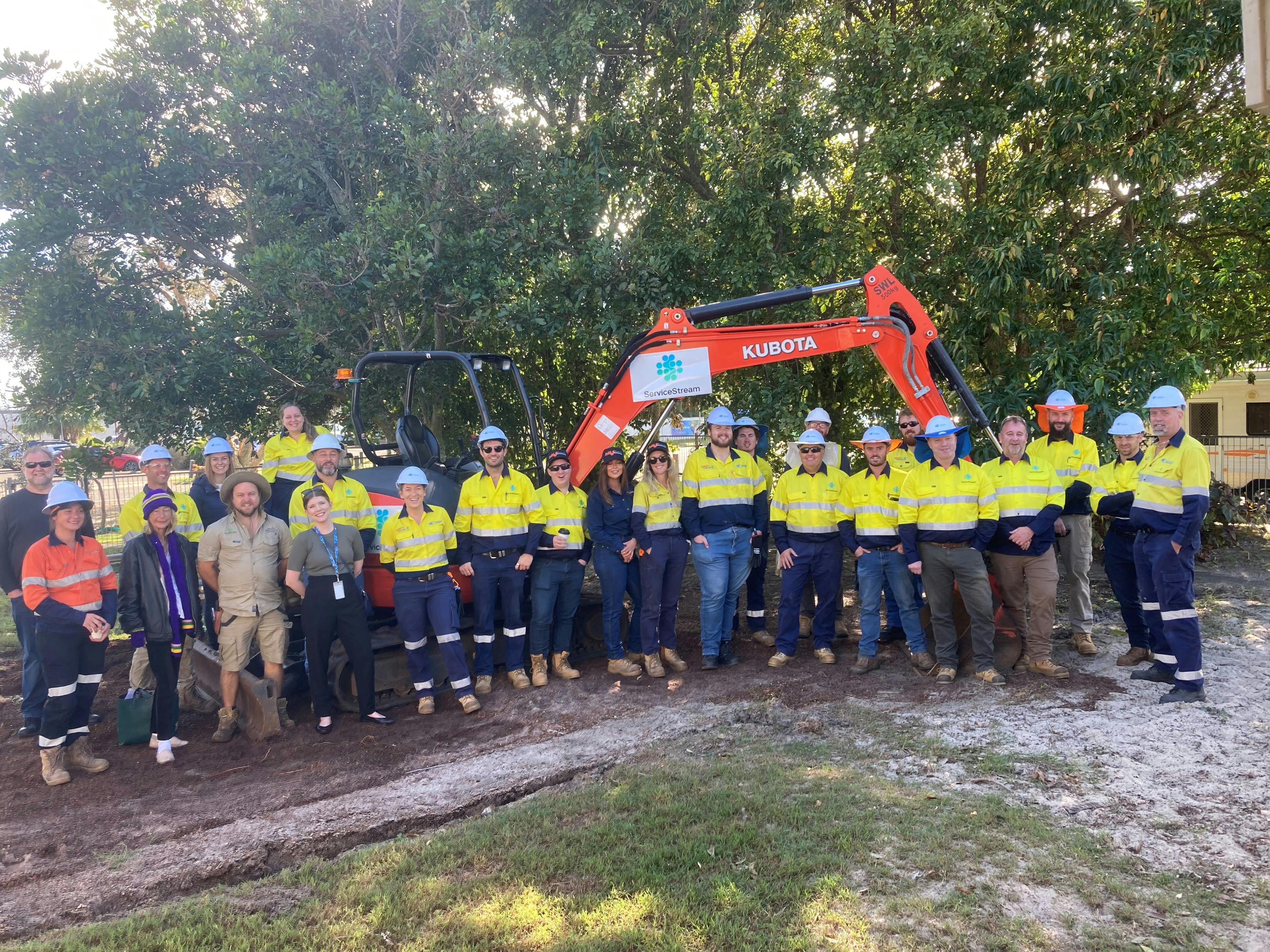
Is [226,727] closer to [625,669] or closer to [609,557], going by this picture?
[625,669]

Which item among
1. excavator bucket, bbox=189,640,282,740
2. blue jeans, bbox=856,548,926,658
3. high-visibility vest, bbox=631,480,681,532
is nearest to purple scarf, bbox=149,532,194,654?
excavator bucket, bbox=189,640,282,740

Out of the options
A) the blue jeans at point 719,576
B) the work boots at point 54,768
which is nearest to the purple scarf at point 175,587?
the work boots at point 54,768

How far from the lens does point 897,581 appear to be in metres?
6.93

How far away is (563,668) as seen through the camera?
7.14 metres

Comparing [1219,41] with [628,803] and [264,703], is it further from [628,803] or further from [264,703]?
[264,703]

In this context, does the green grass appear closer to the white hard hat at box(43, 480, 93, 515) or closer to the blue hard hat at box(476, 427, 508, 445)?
the white hard hat at box(43, 480, 93, 515)

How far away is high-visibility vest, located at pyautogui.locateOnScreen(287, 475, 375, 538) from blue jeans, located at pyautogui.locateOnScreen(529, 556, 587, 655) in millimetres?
1439

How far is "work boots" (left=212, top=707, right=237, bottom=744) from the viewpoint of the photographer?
602 cm

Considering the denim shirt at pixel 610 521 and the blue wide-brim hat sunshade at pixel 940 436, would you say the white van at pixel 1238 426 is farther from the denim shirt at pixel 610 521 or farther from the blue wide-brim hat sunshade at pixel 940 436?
the denim shirt at pixel 610 521

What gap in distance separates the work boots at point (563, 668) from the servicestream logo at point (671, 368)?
2520 millimetres

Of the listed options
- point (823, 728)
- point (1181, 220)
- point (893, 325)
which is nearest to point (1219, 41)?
point (1181, 220)

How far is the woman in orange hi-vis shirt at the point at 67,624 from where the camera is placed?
17.6 ft

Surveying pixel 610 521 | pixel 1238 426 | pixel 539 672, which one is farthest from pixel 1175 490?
pixel 1238 426

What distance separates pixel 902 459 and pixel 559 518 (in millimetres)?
3111
